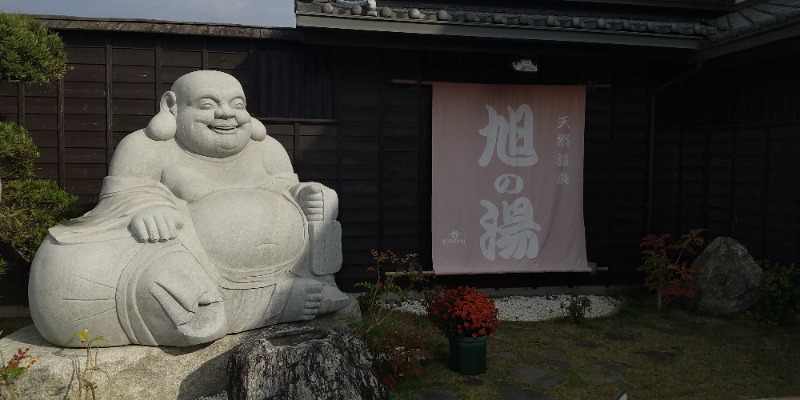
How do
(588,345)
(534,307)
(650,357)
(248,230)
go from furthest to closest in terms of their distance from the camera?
1. (534,307)
2. (588,345)
3. (650,357)
4. (248,230)

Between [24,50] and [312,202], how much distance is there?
3370 millimetres

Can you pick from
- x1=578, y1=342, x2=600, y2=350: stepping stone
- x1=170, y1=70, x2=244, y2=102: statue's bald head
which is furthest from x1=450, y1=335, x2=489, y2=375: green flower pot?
x1=170, y1=70, x2=244, y2=102: statue's bald head

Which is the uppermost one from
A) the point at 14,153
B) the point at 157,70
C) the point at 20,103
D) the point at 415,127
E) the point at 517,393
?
the point at 157,70

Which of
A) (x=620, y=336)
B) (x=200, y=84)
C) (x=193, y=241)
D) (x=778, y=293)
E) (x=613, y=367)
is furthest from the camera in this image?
(x=778, y=293)

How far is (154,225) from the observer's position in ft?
14.8

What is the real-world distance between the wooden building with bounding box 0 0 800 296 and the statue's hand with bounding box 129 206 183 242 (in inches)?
118

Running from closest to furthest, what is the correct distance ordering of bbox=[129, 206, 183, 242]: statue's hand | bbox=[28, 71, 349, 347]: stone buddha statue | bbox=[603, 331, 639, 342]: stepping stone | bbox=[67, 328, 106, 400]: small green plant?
bbox=[67, 328, 106, 400]: small green plant, bbox=[28, 71, 349, 347]: stone buddha statue, bbox=[129, 206, 183, 242]: statue's hand, bbox=[603, 331, 639, 342]: stepping stone

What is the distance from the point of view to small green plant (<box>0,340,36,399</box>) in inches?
155

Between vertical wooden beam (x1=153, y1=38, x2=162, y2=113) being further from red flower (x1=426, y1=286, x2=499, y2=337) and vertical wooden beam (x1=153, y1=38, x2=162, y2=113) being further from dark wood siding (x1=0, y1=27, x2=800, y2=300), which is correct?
red flower (x1=426, y1=286, x2=499, y2=337)

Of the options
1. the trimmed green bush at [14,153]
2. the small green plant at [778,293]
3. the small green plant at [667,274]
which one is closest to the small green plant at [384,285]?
the small green plant at [667,274]

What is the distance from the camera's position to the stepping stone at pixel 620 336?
21.1ft

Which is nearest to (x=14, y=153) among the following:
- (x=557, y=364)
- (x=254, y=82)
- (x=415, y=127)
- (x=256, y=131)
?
(x=256, y=131)

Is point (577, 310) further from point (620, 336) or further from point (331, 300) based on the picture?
point (331, 300)

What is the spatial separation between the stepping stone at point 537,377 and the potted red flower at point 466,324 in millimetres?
344
